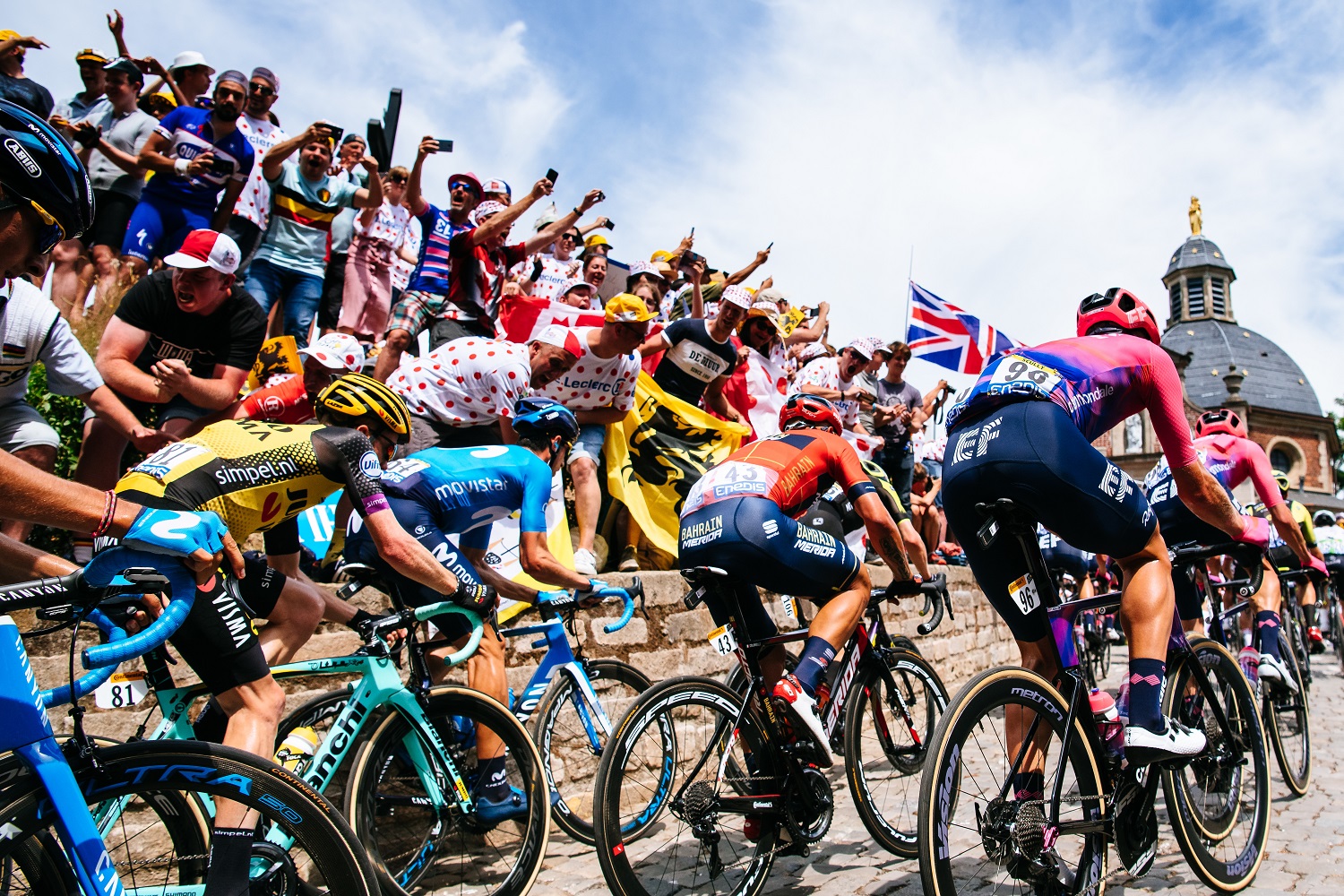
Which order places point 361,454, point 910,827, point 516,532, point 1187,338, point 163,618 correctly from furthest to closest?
point 1187,338 < point 516,532 < point 910,827 < point 361,454 < point 163,618

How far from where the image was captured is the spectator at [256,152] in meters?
7.42

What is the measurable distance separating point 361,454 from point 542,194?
4.95 metres

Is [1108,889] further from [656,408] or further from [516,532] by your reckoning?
[656,408]

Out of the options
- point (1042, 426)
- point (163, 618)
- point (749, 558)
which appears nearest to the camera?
point (163, 618)

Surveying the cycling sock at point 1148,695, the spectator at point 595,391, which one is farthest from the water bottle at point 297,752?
the cycling sock at point 1148,695

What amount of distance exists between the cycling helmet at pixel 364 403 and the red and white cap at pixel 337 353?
1.61m

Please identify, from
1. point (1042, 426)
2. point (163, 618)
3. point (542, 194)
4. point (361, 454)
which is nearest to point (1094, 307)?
point (1042, 426)

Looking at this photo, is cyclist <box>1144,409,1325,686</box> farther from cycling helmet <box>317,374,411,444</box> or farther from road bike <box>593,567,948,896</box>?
cycling helmet <box>317,374,411,444</box>

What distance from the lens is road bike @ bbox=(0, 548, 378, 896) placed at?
192 centimetres

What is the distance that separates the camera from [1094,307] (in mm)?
4141

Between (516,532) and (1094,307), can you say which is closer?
(1094,307)

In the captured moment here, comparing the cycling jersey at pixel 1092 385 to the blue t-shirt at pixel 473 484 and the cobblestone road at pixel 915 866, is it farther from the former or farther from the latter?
the blue t-shirt at pixel 473 484

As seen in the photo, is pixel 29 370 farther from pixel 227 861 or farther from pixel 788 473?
pixel 788 473

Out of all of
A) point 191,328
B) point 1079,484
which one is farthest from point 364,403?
point 1079,484
